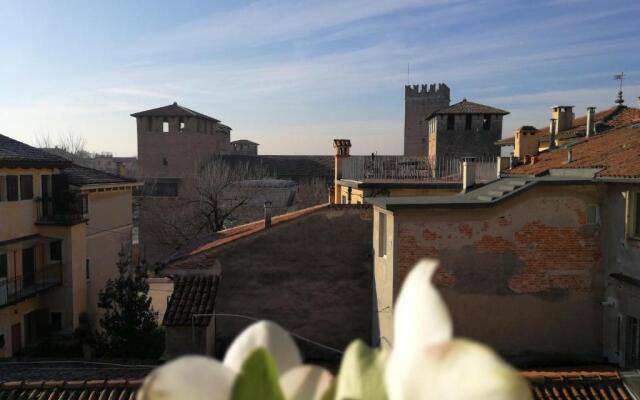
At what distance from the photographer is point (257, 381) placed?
735mm

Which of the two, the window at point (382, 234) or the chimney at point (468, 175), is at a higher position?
the chimney at point (468, 175)

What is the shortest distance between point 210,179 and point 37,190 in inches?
524

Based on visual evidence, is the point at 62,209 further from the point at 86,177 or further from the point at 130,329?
the point at 130,329

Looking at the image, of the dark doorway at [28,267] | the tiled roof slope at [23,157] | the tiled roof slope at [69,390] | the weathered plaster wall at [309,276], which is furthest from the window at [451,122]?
the tiled roof slope at [69,390]

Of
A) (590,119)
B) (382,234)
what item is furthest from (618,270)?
(590,119)

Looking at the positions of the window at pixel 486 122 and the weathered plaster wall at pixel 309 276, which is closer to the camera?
the weathered plaster wall at pixel 309 276

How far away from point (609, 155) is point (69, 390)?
34.2ft

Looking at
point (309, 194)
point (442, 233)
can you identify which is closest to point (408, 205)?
point (442, 233)

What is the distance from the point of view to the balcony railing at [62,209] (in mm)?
14961

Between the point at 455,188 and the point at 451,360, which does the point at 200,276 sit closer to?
the point at 455,188

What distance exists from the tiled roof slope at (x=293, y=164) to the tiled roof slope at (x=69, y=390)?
30.8 metres

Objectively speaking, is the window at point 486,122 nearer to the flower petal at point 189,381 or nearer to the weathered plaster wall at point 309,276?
the weathered plaster wall at point 309,276

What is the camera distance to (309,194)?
108 feet

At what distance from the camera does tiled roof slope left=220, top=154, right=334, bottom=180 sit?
37156 millimetres
